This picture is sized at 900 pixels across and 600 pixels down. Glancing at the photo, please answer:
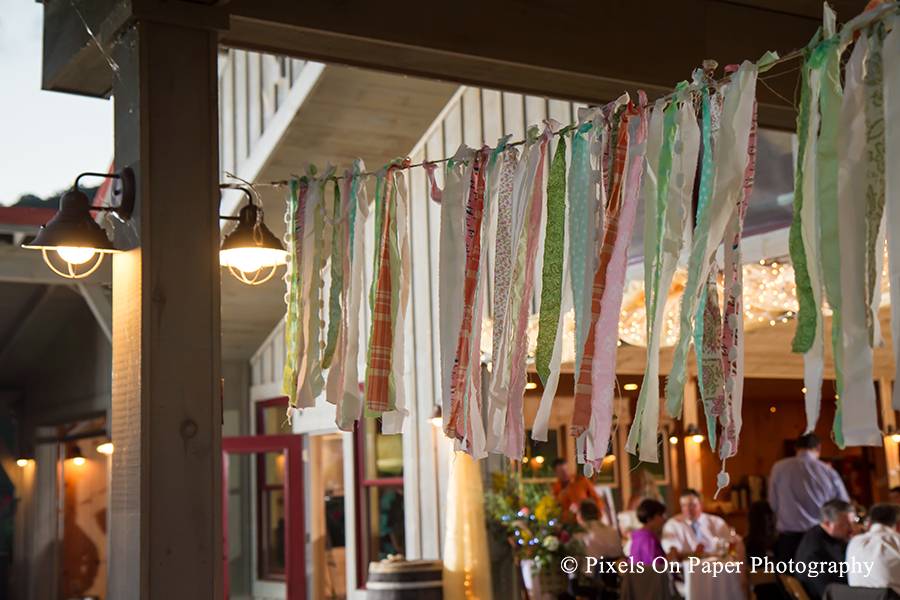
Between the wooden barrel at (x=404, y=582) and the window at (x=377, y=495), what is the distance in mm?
1255

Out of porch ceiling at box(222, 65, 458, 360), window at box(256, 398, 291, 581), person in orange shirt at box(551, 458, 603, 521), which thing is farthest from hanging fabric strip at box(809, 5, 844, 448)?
window at box(256, 398, 291, 581)

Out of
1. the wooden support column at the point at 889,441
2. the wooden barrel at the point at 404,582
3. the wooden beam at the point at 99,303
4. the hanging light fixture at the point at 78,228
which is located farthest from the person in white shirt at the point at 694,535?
the hanging light fixture at the point at 78,228

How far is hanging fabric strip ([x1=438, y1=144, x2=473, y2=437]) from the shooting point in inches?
93.9

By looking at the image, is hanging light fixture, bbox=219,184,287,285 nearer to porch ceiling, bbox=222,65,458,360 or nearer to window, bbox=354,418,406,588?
porch ceiling, bbox=222,65,458,360

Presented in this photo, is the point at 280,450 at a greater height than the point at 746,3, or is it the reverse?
the point at 746,3

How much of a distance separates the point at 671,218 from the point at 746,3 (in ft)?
6.07

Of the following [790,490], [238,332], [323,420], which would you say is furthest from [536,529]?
[238,332]

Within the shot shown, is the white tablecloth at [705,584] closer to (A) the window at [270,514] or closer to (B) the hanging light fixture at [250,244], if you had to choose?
(B) the hanging light fixture at [250,244]

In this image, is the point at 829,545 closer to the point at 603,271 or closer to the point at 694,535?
the point at 694,535

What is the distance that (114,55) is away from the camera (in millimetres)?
2625

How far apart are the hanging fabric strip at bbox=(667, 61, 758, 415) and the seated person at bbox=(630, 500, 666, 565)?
4820mm

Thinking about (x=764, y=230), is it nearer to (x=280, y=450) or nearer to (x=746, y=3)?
(x=746, y=3)

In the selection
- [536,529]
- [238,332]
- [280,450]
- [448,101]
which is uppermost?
[448,101]

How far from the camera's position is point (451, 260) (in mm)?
2439
